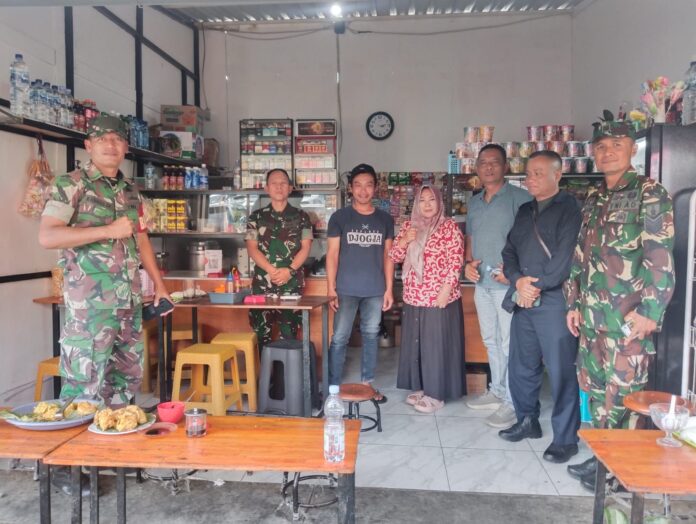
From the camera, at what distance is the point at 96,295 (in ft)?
8.58

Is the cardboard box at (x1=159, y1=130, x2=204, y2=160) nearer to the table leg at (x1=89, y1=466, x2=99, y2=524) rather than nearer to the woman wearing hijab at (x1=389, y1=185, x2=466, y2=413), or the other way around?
the woman wearing hijab at (x1=389, y1=185, x2=466, y2=413)

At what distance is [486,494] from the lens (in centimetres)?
274

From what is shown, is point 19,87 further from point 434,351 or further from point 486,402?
point 486,402

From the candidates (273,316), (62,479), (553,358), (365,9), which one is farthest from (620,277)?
(365,9)

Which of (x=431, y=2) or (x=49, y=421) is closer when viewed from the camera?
(x=49, y=421)

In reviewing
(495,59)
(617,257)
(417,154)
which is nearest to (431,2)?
(495,59)

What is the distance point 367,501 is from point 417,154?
5096 mm

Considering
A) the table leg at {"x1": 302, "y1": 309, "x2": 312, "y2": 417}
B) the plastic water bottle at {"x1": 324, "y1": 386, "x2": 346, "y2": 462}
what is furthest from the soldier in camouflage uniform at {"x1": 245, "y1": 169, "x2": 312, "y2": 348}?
the plastic water bottle at {"x1": 324, "y1": 386, "x2": 346, "y2": 462}

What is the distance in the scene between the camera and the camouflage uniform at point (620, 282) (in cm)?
243

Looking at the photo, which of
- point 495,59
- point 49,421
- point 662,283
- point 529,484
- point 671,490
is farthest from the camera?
point 495,59

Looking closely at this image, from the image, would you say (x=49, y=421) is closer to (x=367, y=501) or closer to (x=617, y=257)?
(x=367, y=501)

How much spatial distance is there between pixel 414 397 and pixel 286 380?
0.99 meters

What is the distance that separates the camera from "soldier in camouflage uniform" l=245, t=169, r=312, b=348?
427 cm

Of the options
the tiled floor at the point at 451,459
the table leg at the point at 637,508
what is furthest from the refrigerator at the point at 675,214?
the table leg at the point at 637,508
